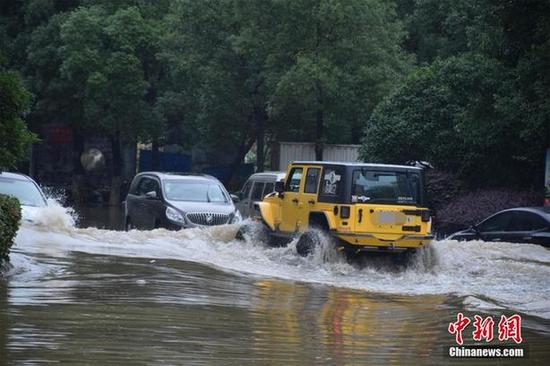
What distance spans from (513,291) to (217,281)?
14.7ft

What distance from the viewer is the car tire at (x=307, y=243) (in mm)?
16672

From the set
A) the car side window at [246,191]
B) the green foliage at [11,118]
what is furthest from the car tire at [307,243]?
the car side window at [246,191]

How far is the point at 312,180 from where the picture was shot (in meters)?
17.6

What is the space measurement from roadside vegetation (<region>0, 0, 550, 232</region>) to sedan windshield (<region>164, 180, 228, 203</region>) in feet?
15.5

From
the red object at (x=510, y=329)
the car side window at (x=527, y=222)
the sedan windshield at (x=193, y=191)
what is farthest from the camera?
the sedan windshield at (x=193, y=191)

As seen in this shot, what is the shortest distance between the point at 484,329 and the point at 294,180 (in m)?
8.22

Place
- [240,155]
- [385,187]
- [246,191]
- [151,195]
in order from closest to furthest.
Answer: [385,187], [151,195], [246,191], [240,155]

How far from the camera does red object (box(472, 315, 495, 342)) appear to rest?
10.1 metres

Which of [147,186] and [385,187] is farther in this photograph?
[147,186]

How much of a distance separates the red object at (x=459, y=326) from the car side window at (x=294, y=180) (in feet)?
21.6

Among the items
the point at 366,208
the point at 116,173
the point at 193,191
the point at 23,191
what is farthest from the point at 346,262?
the point at 116,173

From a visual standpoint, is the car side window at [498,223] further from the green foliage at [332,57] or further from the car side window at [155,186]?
the green foliage at [332,57]

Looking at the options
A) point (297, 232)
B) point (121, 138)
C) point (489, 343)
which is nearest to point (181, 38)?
point (121, 138)

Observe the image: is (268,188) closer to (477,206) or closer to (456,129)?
(456,129)
